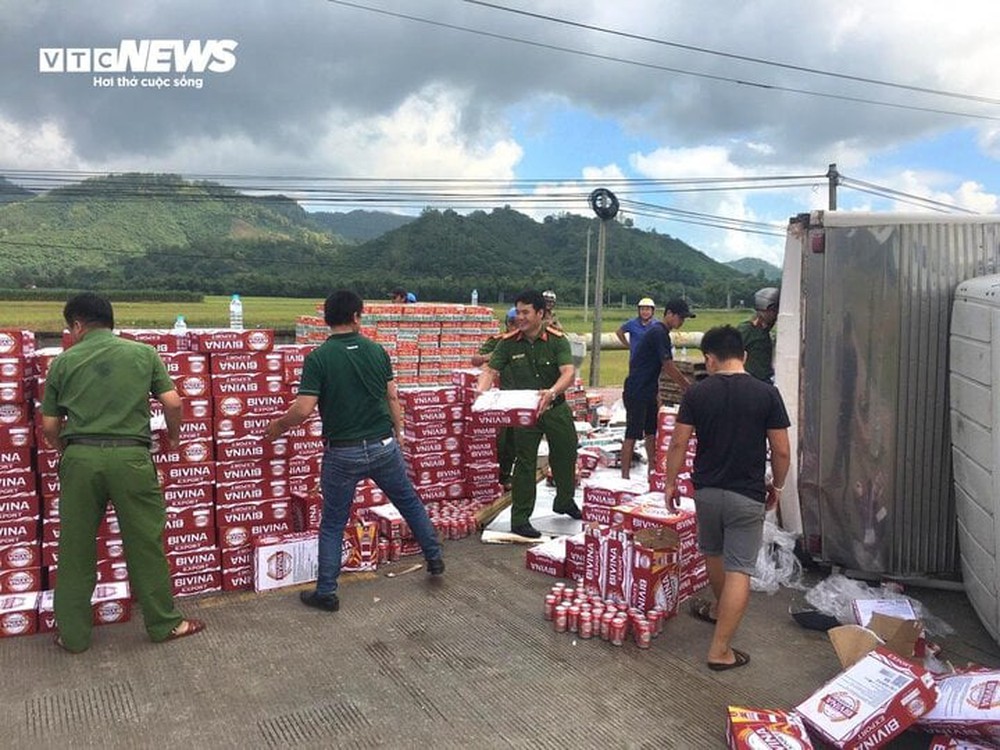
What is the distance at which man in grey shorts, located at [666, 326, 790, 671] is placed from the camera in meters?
3.80

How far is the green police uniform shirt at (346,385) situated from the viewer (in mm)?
4492

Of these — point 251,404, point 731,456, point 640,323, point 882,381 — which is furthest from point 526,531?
point 640,323

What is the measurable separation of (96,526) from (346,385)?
1.58 m

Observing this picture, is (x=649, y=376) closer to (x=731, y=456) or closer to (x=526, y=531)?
(x=526, y=531)

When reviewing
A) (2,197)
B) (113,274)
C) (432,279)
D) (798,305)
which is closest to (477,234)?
(432,279)

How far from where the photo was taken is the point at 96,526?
395 centimetres

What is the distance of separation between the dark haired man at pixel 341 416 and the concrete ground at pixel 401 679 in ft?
1.46

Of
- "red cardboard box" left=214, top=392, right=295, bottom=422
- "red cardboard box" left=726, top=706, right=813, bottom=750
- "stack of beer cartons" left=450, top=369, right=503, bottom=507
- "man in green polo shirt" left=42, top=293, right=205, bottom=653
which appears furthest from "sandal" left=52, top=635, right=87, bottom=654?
"stack of beer cartons" left=450, top=369, right=503, bottom=507

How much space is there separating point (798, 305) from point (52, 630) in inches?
211

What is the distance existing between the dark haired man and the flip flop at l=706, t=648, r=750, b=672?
230 centimetres

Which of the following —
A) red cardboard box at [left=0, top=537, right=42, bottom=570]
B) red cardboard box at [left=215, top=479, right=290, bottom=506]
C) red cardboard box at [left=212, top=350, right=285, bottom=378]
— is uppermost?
red cardboard box at [left=212, top=350, right=285, bottom=378]

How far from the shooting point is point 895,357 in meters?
4.75

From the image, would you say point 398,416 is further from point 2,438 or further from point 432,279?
point 432,279

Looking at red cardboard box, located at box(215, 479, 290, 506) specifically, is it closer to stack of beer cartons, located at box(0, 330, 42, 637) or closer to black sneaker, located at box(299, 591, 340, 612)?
black sneaker, located at box(299, 591, 340, 612)
